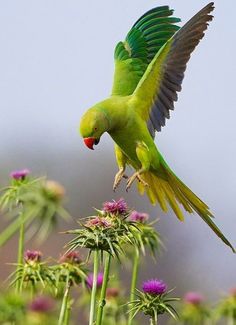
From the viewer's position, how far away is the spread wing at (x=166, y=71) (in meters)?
6.31

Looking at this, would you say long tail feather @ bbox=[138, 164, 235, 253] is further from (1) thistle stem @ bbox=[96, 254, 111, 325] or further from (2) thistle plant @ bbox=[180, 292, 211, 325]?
(1) thistle stem @ bbox=[96, 254, 111, 325]

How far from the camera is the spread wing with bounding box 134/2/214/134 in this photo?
6.31m

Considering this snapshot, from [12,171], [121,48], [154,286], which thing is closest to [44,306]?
[154,286]

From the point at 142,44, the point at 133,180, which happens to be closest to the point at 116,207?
the point at 133,180

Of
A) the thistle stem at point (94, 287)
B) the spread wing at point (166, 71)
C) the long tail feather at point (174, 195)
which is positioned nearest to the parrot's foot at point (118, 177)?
the long tail feather at point (174, 195)

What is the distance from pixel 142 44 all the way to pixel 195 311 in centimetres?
179

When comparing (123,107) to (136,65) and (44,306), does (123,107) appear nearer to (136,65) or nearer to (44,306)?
(136,65)

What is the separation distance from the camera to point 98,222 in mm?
4980

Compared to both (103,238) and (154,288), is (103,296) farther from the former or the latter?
(154,288)

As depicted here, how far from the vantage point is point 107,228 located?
494cm

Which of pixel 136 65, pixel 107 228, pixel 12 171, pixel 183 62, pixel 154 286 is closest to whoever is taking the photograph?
pixel 107 228

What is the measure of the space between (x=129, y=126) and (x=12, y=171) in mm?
709

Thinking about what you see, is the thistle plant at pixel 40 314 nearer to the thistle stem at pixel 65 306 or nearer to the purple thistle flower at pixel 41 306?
the purple thistle flower at pixel 41 306

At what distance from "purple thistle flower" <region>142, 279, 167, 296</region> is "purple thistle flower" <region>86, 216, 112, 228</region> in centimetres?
45
